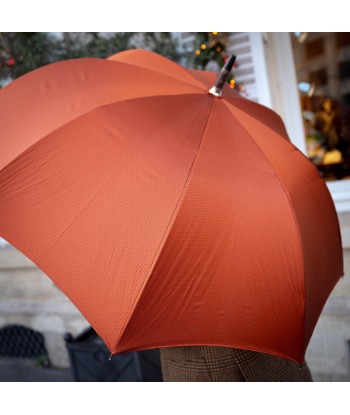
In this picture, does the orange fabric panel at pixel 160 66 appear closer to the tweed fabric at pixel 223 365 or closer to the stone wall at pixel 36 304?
the tweed fabric at pixel 223 365

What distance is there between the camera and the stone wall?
5.12 metres

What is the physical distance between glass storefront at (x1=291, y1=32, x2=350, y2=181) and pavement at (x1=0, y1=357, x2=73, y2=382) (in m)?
3.50

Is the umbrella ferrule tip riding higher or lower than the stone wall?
higher

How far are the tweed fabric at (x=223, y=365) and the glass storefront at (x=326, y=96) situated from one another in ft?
11.5

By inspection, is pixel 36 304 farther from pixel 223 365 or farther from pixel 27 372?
pixel 223 365

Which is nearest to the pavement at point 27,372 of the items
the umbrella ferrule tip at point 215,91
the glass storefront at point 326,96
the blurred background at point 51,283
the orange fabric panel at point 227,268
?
the blurred background at point 51,283

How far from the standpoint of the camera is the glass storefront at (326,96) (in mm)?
5828

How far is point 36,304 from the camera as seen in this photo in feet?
17.2

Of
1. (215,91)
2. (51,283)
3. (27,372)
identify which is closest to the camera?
(215,91)

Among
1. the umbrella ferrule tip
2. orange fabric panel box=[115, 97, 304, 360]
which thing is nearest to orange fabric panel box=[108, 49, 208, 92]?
the umbrella ferrule tip

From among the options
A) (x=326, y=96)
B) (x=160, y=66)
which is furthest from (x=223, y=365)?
(x=326, y=96)

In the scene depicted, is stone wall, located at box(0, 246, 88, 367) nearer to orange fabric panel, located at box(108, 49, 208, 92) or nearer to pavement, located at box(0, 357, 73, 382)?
pavement, located at box(0, 357, 73, 382)

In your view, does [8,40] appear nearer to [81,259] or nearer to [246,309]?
[81,259]

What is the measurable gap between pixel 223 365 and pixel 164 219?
0.92 m
